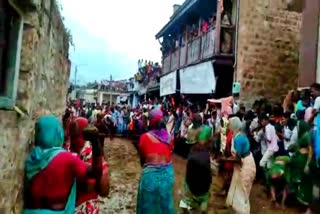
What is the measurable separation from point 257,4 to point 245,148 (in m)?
8.54

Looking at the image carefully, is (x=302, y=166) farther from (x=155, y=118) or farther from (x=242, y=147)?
(x=155, y=118)

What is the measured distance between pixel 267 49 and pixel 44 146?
12.3 metres

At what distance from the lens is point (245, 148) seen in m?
6.68

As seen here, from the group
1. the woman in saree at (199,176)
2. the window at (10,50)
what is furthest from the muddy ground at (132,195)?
the window at (10,50)

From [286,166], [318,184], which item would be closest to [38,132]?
[318,184]

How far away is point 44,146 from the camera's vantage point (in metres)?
3.05

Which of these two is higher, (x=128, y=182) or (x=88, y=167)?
(x=88, y=167)

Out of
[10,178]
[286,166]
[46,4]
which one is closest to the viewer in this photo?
[10,178]

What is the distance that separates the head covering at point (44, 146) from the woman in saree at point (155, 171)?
6.86ft

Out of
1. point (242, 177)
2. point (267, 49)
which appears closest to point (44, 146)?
point (242, 177)

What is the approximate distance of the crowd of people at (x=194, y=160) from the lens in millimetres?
2934

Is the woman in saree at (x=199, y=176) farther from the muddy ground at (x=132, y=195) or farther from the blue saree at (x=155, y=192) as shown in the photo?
the muddy ground at (x=132, y=195)

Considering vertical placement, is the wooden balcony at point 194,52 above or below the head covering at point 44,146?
above

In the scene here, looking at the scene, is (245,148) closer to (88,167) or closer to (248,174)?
(248,174)
